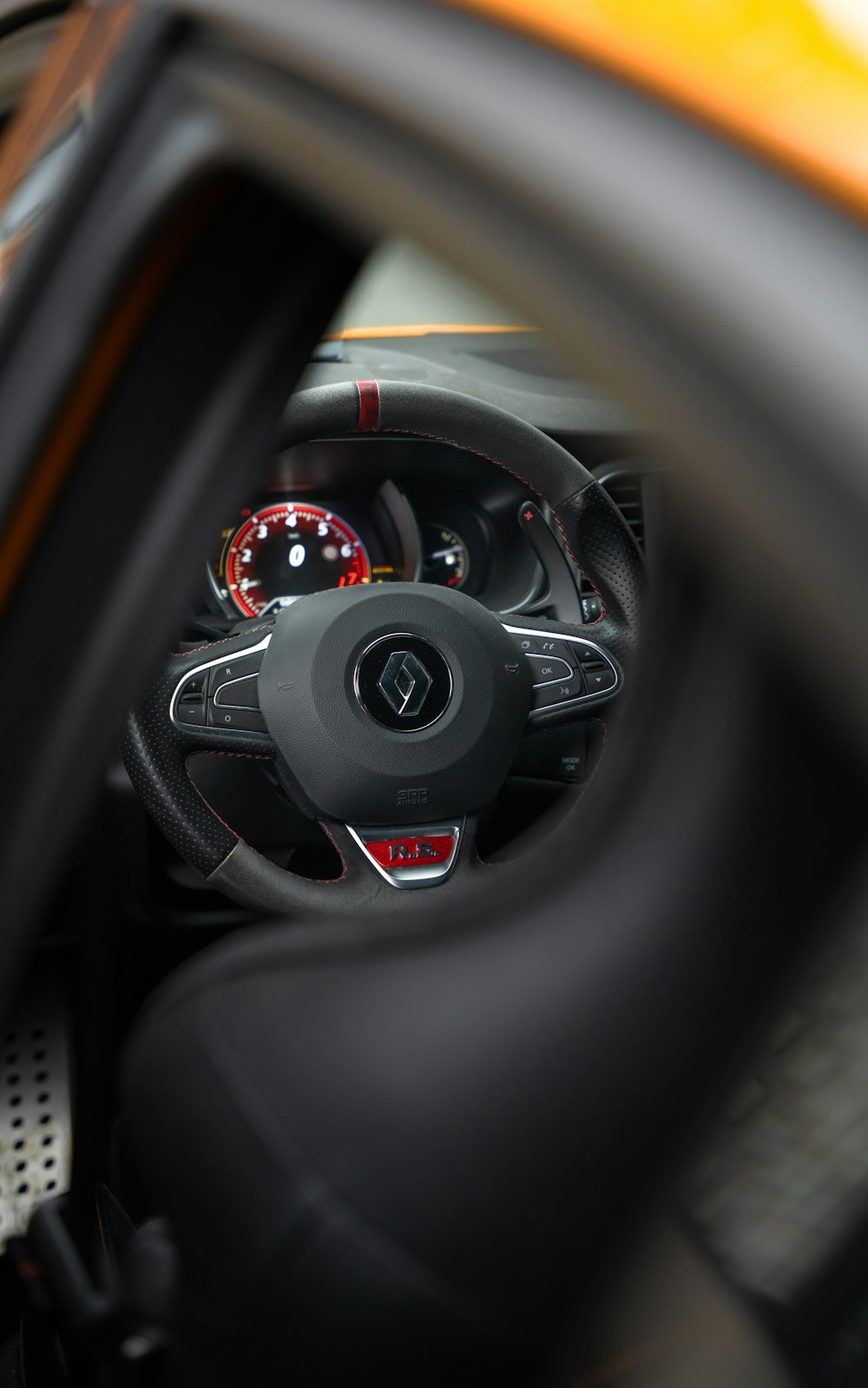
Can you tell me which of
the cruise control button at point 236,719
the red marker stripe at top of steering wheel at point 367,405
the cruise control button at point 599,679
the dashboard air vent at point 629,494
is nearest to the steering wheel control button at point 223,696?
the cruise control button at point 236,719

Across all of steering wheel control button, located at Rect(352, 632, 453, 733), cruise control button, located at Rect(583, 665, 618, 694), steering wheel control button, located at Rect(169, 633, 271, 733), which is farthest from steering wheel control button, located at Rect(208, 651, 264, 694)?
cruise control button, located at Rect(583, 665, 618, 694)

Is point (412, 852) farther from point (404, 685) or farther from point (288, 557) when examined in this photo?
point (288, 557)

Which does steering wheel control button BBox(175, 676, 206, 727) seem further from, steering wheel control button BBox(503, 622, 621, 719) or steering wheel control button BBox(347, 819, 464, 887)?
steering wheel control button BBox(503, 622, 621, 719)

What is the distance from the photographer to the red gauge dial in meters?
2.11

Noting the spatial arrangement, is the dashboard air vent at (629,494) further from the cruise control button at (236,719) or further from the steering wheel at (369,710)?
the cruise control button at (236,719)

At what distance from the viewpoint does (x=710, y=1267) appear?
493 millimetres

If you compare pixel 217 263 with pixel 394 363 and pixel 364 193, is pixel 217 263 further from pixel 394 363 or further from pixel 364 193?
pixel 394 363

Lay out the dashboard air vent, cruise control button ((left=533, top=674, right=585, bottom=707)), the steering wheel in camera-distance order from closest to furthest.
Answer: the steering wheel, cruise control button ((left=533, top=674, right=585, bottom=707)), the dashboard air vent

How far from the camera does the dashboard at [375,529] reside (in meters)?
2.12

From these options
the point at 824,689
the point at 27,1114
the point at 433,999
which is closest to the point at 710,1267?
the point at 433,999

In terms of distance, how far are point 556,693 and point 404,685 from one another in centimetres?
25

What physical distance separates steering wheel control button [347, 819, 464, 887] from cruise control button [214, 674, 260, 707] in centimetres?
22

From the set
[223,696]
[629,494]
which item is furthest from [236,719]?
[629,494]

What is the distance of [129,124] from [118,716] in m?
0.34
